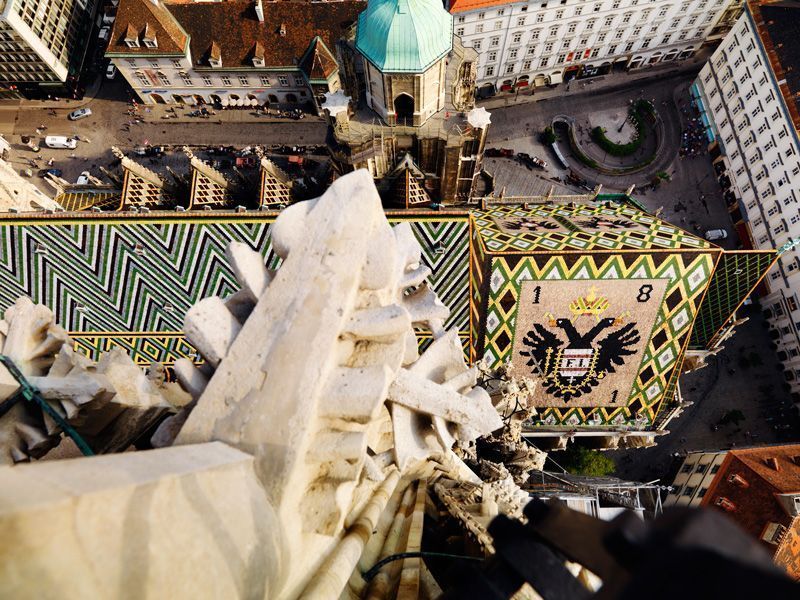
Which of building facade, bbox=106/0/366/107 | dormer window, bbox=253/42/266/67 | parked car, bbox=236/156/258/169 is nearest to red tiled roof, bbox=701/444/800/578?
building facade, bbox=106/0/366/107

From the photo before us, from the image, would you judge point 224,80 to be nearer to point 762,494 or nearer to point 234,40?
point 234,40

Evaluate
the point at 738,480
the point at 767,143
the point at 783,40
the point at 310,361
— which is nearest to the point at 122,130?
the point at 310,361

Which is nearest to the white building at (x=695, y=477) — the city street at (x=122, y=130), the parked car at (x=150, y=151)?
the city street at (x=122, y=130)

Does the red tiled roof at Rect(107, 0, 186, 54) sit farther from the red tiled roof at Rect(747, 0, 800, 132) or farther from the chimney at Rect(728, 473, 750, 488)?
the chimney at Rect(728, 473, 750, 488)

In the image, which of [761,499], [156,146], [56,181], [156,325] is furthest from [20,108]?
[761,499]

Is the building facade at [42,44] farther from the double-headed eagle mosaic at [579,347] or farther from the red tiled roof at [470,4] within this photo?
the double-headed eagle mosaic at [579,347]

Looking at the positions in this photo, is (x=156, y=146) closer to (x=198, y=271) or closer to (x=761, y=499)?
(x=198, y=271)

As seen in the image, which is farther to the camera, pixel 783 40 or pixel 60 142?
pixel 60 142
